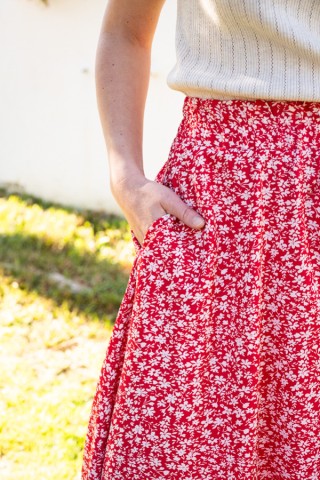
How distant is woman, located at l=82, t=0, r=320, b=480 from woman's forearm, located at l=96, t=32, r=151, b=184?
15cm

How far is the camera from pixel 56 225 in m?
4.63

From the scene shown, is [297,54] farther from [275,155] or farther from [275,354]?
[275,354]

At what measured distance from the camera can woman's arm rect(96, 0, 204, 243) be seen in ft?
4.65

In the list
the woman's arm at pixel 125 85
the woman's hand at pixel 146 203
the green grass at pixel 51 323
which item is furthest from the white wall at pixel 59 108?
the woman's hand at pixel 146 203

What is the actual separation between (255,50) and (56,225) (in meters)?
3.52

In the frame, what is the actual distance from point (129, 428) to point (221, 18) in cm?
77

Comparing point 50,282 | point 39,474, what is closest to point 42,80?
point 50,282

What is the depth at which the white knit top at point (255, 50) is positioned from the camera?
1180 mm

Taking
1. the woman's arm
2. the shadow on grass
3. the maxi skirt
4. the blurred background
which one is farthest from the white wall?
the maxi skirt

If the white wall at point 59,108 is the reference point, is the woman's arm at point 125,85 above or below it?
below

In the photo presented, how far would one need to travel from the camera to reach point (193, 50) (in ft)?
4.27

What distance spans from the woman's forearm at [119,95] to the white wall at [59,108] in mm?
3144

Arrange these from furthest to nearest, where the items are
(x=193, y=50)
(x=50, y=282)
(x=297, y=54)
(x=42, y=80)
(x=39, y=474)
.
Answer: (x=42, y=80) → (x=50, y=282) → (x=39, y=474) → (x=193, y=50) → (x=297, y=54)

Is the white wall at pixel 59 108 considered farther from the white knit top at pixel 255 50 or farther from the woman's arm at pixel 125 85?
the white knit top at pixel 255 50
